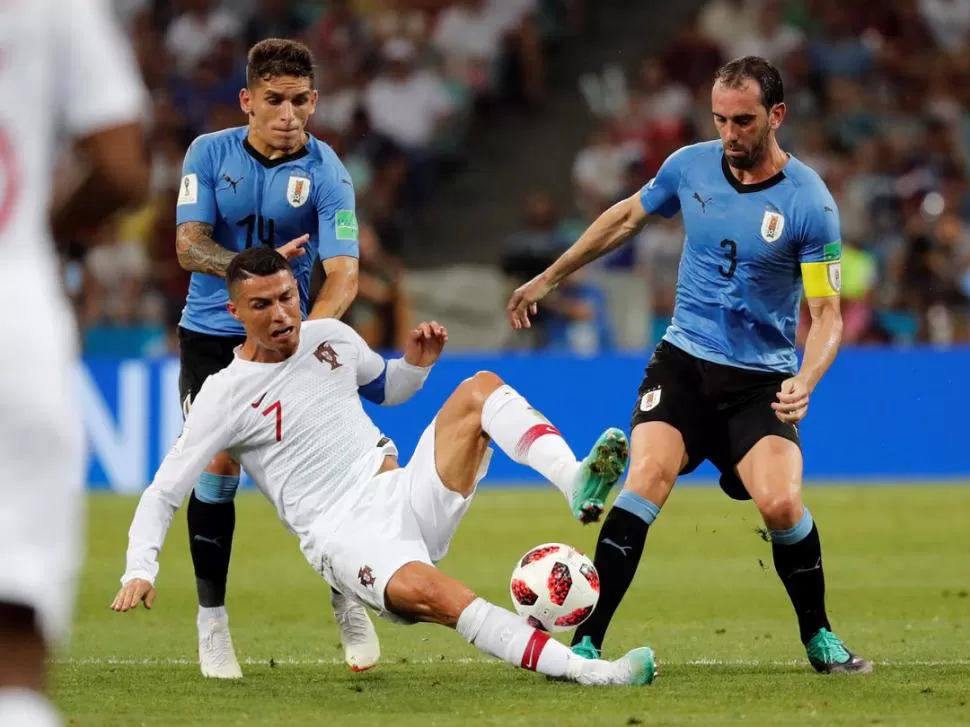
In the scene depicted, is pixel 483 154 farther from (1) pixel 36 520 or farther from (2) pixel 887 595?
(1) pixel 36 520

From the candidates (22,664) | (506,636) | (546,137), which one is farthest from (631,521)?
(546,137)

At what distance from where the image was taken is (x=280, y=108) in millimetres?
7098

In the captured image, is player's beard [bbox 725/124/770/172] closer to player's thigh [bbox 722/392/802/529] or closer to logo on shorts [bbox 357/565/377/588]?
player's thigh [bbox 722/392/802/529]

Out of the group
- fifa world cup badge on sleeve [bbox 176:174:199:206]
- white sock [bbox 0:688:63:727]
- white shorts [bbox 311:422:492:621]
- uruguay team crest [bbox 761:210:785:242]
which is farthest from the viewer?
fifa world cup badge on sleeve [bbox 176:174:199:206]

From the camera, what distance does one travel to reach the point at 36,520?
2756 mm

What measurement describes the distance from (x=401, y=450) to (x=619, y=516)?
8260mm

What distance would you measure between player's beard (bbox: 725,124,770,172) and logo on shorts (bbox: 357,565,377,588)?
2.24m

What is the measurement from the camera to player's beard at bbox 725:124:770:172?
673cm

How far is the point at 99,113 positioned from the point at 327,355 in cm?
384

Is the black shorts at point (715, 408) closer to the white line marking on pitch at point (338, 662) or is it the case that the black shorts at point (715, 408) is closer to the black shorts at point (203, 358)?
the white line marking on pitch at point (338, 662)

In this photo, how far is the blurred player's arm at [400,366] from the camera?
6.70m

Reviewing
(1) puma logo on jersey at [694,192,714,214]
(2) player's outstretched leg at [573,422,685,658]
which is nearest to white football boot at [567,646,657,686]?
(2) player's outstretched leg at [573,422,685,658]

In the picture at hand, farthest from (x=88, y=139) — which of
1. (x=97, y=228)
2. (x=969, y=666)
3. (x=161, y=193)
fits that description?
(x=161, y=193)

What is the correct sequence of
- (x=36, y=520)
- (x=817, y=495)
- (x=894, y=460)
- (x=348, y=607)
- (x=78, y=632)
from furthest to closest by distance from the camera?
(x=894, y=460), (x=817, y=495), (x=78, y=632), (x=348, y=607), (x=36, y=520)
